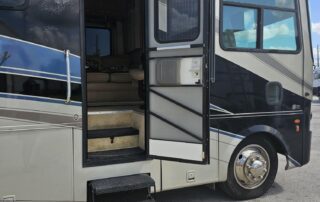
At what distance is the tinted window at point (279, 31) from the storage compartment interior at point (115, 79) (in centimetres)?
153

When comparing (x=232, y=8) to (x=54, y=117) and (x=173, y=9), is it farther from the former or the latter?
(x=54, y=117)

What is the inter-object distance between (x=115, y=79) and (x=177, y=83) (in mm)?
2178

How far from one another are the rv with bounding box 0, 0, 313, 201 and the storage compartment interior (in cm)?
3

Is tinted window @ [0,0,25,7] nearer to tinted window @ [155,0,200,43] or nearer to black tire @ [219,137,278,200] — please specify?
tinted window @ [155,0,200,43]

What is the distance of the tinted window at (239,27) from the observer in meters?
4.25

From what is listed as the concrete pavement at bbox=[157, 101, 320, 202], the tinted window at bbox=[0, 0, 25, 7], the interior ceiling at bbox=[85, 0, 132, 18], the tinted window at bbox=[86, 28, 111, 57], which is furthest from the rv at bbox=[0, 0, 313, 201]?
the interior ceiling at bbox=[85, 0, 132, 18]

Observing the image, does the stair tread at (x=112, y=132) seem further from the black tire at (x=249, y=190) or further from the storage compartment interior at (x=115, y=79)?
the black tire at (x=249, y=190)

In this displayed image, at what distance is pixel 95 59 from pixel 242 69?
9.56 feet

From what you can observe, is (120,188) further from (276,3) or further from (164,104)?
(276,3)

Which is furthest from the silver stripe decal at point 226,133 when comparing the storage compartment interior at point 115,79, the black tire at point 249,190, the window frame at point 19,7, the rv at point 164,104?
the window frame at point 19,7

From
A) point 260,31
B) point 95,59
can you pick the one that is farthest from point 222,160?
point 95,59

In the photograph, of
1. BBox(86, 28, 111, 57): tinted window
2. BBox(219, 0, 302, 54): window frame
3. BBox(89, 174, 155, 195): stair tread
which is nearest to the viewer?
BBox(89, 174, 155, 195): stair tread

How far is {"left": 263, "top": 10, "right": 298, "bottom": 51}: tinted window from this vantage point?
4547mm

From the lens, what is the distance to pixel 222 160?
4.38 metres
